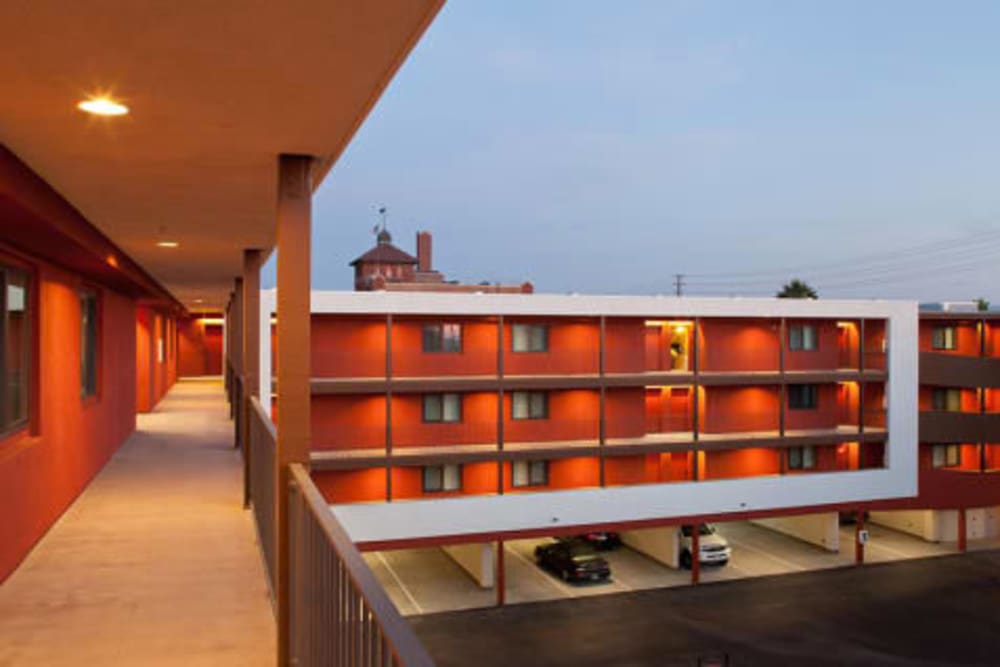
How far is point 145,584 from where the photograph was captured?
16.7ft

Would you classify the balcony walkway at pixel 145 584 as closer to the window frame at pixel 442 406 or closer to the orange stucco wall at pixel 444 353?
the orange stucco wall at pixel 444 353

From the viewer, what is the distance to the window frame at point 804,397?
27.1m

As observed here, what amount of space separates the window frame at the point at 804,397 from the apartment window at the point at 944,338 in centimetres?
574

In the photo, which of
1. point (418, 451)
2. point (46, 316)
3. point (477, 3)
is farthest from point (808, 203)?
point (46, 316)

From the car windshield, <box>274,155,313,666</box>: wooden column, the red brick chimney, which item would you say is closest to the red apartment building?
the car windshield

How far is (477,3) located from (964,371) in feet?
554

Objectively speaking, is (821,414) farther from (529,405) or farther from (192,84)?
(192,84)

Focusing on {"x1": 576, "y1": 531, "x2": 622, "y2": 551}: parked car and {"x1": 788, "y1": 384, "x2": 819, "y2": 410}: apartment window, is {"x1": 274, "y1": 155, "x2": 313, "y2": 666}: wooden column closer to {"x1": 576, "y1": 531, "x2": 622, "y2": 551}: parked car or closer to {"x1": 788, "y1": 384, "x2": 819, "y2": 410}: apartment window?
{"x1": 576, "y1": 531, "x2": 622, "y2": 551}: parked car

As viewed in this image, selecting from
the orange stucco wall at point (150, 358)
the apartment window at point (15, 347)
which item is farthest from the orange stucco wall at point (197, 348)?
the apartment window at point (15, 347)

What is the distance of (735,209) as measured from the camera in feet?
578

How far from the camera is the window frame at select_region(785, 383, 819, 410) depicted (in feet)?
89.0

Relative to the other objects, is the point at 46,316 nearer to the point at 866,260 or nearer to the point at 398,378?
the point at 398,378

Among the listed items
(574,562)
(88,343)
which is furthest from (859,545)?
(88,343)

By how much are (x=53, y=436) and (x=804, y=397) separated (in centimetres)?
2496
